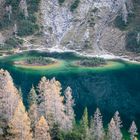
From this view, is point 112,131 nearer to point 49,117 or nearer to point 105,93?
point 49,117

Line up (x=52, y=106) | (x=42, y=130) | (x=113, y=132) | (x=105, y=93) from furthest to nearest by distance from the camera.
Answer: (x=105, y=93)
(x=113, y=132)
(x=52, y=106)
(x=42, y=130)

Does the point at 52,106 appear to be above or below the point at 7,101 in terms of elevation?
Result: below

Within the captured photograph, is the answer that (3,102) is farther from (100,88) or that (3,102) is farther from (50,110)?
(100,88)

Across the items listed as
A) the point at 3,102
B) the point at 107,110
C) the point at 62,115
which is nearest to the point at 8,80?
the point at 3,102

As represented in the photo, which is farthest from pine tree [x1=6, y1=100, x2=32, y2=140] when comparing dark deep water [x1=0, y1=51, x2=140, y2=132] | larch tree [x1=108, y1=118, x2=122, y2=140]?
dark deep water [x1=0, y1=51, x2=140, y2=132]

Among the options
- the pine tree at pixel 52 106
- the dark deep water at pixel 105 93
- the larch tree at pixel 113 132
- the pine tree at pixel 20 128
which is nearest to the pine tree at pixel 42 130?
the pine tree at pixel 20 128

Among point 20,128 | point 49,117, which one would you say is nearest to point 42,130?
point 20,128

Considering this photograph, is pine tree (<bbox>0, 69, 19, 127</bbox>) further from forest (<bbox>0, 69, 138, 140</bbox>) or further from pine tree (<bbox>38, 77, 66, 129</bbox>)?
pine tree (<bbox>38, 77, 66, 129</bbox>)

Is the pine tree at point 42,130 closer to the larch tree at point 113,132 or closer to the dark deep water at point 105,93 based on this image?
the larch tree at point 113,132
